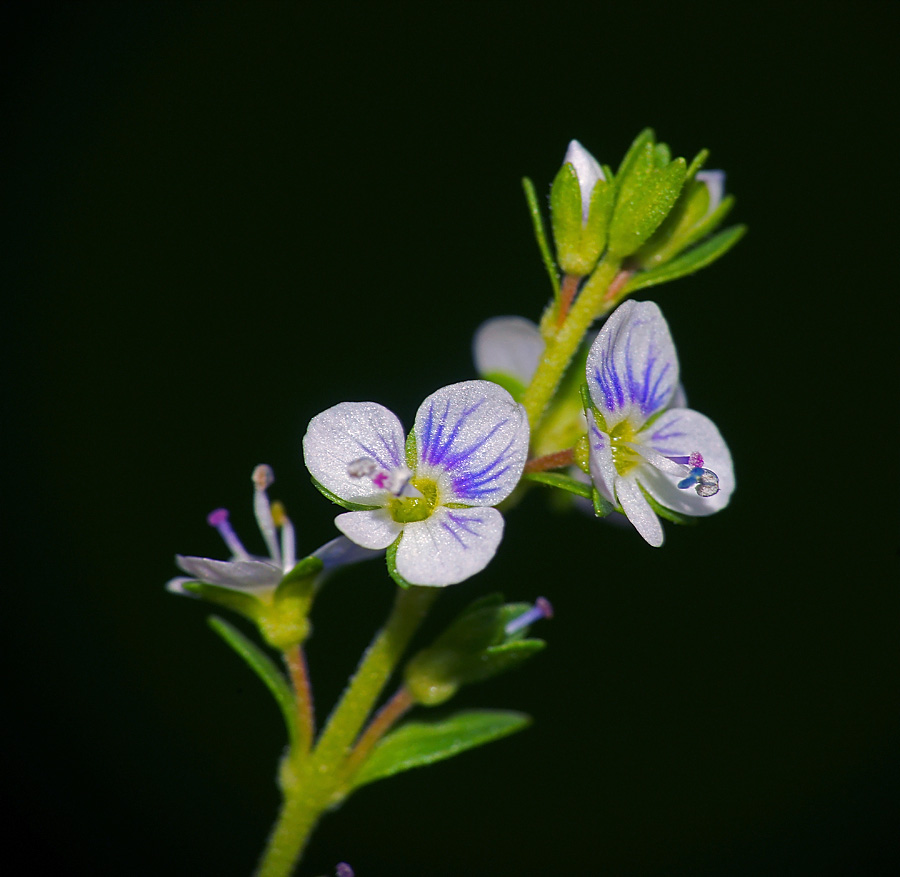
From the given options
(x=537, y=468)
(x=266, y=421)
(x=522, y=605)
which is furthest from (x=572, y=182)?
(x=266, y=421)

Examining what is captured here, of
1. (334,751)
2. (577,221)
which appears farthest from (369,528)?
(577,221)

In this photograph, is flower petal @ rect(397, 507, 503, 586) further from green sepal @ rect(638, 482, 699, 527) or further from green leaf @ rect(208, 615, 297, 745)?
green leaf @ rect(208, 615, 297, 745)

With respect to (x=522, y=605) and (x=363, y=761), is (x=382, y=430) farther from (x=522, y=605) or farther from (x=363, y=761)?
(x=363, y=761)

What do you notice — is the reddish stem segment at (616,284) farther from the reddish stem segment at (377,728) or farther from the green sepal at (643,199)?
the reddish stem segment at (377,728)

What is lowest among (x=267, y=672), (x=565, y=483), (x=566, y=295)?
(x=267, y=672)

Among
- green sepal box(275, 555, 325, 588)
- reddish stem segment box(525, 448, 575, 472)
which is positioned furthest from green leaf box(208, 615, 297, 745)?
reddish stem segment box(525, 448, 575, 472)

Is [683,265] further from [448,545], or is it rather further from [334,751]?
[334,751]
